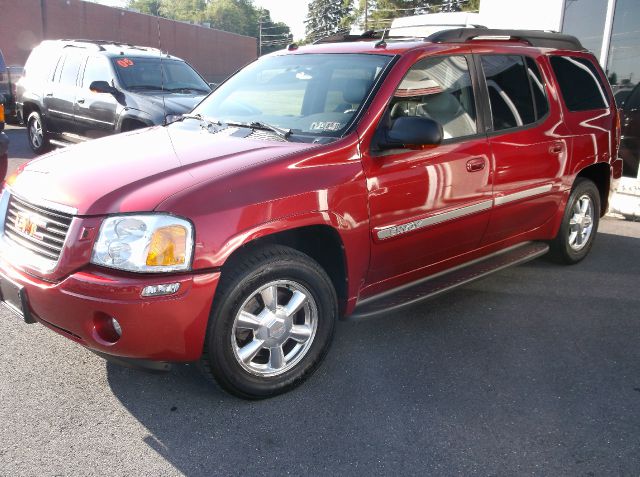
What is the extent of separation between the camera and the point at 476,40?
168 inches

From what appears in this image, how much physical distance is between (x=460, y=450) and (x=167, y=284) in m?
A: 1.49

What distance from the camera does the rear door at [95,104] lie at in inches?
353

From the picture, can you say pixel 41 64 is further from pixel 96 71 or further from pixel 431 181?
pixel 431 181

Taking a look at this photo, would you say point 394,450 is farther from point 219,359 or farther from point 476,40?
point 476,40

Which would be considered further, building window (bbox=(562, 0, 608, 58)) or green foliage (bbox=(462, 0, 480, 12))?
green foliage (bbox=(462, 0, 480, 12))

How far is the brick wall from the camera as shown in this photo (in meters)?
34.9

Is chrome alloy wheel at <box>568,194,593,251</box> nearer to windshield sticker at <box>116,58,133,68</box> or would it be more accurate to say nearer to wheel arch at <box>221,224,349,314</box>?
wheel arch at <box>221,224,349,314</box>

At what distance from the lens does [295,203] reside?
10.1 ft

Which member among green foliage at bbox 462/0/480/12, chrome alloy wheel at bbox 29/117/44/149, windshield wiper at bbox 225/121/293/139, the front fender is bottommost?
chrome alloy wheel at bbox 29/117/44/149

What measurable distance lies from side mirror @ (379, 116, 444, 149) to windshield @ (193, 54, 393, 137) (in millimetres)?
276

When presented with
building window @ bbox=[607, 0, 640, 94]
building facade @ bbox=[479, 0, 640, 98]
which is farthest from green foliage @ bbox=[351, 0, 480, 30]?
building window @ bbox=[607, 0, 640, 94]

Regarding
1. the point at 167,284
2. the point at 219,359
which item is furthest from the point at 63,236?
the point at 219,359

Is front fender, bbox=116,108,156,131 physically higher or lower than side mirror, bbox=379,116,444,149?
lower

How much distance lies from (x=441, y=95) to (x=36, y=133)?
912 centimetres
